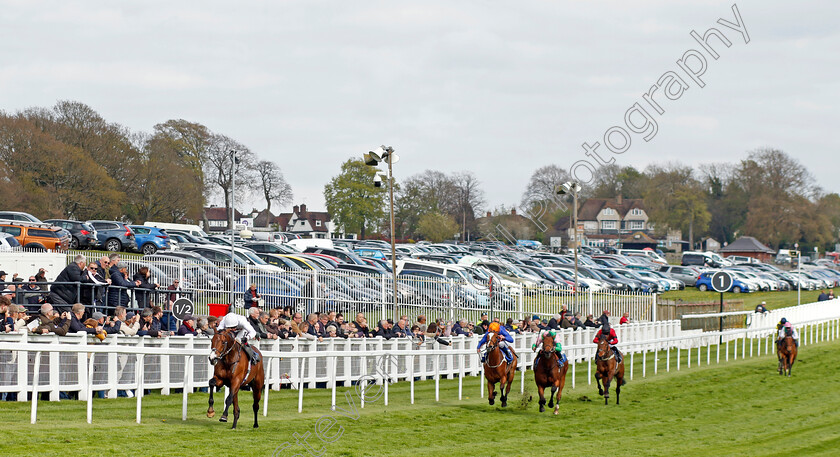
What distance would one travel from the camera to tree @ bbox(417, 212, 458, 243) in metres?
83.8

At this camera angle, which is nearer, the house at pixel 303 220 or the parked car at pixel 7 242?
the parked car at pixel 7 242

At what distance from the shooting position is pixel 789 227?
9350 centimetres

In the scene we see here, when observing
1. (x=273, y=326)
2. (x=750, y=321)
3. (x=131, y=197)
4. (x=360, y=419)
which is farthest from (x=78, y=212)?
(x=360, y=419)

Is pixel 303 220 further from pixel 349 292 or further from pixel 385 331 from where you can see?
pixel 385 331

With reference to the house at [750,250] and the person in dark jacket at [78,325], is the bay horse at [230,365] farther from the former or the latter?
the house at [750,250]

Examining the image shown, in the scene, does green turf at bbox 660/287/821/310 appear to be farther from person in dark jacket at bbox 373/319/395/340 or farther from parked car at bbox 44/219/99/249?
person in dark jacket at bbox 373/319/395/340

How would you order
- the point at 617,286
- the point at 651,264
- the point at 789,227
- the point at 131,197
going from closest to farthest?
the point at 617,286 < the point at 651,264 < the point at 131,197 < the point at 789,227

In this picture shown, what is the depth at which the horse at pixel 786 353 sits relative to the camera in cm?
2275

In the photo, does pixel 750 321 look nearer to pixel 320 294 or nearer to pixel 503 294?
pixel 503 294

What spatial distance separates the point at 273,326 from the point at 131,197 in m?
52.6

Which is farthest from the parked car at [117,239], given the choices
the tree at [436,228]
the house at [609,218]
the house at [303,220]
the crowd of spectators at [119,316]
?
the house at [303,220]

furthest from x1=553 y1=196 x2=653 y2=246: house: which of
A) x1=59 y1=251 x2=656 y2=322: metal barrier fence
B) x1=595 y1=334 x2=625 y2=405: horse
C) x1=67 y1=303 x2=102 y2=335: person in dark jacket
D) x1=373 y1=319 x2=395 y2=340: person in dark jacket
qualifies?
x1=67 y1=303 x2=102 y2=335: person in dark jacket

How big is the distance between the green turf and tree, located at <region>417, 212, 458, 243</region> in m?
34.6

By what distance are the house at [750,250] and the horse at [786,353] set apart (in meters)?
63.0
